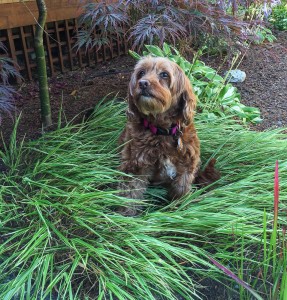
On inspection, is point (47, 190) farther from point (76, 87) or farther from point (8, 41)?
point (8, 41)

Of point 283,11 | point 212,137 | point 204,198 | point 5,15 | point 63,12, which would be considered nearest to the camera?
point 204,198

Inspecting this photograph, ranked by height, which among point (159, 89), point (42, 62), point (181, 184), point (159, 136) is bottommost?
point (181, 184)

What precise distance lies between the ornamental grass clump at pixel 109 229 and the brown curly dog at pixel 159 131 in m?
0.17

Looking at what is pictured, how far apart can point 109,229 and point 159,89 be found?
1.07 meters

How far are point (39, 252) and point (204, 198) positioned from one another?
54.8 inches

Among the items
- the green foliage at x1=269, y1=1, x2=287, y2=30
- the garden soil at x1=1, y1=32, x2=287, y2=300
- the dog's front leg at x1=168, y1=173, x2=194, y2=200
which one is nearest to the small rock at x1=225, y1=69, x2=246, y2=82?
the garden soil at x1=1, y1=32, x2=287, y2=300

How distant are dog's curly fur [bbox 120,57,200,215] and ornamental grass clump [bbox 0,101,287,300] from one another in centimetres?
18

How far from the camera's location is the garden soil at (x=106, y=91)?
4.50 metres

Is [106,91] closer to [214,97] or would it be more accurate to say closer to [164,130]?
[214,97]

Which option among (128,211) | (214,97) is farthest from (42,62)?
(214,97)

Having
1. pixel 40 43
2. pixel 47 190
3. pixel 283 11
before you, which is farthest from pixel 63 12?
pixel 283 11

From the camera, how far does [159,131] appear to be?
302 cm

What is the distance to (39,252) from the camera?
243 centimetres

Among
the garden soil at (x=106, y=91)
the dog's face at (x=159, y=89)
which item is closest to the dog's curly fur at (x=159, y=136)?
the dog's face at (x=159, y=89)
